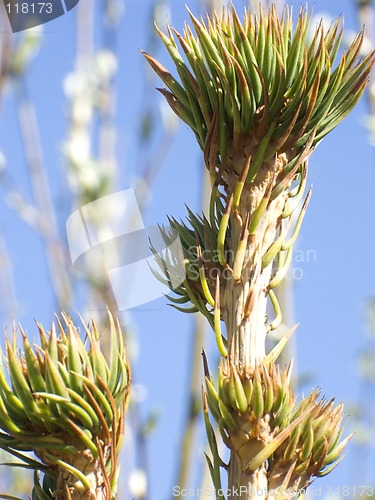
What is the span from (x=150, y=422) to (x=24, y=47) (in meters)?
1.38

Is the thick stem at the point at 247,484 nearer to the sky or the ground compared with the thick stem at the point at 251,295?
nearer to the ground

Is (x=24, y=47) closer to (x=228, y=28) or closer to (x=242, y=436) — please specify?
(x=228, y=28)

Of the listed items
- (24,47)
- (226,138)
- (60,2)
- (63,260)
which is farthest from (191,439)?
(24,47)

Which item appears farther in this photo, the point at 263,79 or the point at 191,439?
the point at 191,439

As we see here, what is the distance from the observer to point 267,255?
1007mm

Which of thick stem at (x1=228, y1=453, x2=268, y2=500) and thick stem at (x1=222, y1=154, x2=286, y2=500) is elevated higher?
thick stem at (x1=222, y1=154, x2=286, y2=500)

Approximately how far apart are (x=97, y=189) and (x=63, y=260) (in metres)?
0.24

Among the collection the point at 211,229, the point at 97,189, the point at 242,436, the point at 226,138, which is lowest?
the point at 242,436

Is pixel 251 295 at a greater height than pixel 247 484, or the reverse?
pixel 251 295

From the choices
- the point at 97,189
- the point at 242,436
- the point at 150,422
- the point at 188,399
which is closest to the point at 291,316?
the point at 188,399

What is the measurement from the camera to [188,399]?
1.75 meters

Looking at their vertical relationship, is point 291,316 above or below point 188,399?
above

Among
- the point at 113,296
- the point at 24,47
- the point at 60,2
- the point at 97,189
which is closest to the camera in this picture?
the point at 113,296

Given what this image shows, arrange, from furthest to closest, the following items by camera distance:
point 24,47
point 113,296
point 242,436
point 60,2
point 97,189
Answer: point 24,47 < point 60,2 < point 97,189 < point 113,296 < point 242,436
